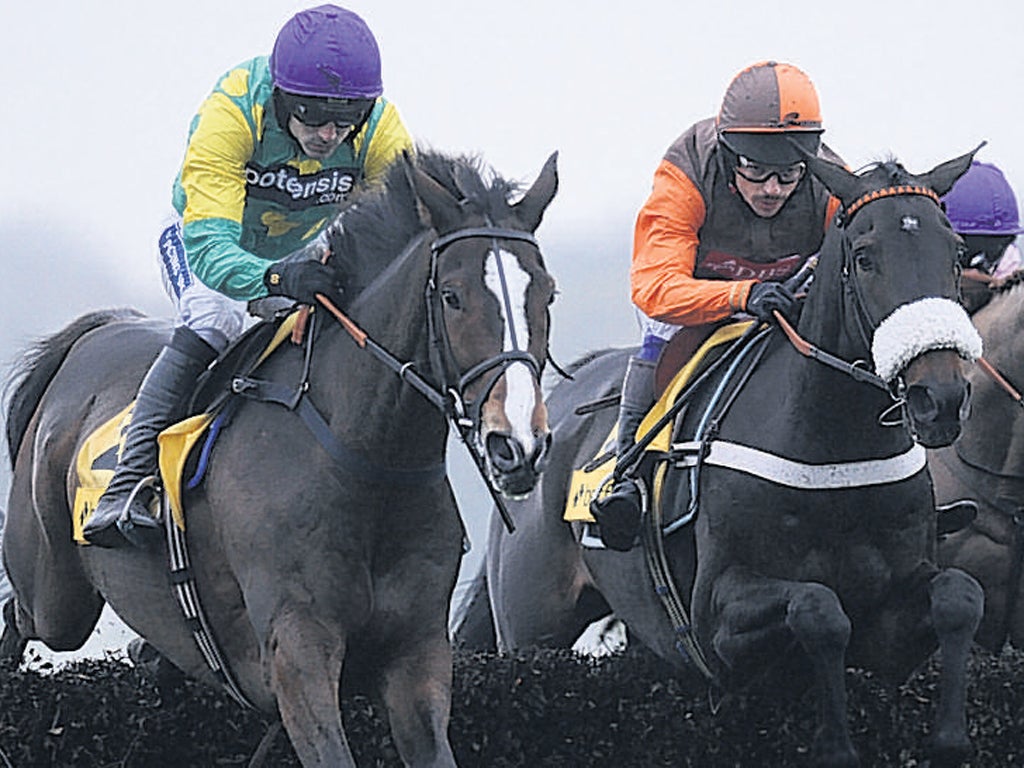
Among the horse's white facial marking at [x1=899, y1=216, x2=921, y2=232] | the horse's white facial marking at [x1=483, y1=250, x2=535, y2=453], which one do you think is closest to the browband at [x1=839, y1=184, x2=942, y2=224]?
the horse's white facial marking at [x1=899, y1=216, x2=921, y2=232]

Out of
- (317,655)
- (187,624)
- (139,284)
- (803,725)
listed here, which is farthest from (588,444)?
(139,284)

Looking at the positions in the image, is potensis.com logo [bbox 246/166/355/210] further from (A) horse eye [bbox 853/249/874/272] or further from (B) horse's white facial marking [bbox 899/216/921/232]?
(B) horse's white facial marking [bbox 899/216/921/232]

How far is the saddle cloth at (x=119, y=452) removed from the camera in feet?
16.8

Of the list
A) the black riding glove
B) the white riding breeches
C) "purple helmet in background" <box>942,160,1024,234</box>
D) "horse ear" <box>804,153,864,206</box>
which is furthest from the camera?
"purple helmet in background" <box>942,160,1024,234</box>

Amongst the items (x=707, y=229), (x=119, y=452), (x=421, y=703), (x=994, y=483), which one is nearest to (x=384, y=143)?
(x=707, y=229)

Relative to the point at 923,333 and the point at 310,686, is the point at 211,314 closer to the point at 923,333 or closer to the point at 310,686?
the point at 310,686

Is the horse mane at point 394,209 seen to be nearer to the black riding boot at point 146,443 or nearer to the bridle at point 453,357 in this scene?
the bridle at point 453,357

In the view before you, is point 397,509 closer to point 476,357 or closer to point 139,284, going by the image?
point 476,357

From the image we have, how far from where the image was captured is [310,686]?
452cm

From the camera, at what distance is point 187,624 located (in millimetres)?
5250

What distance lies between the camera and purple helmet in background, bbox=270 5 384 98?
515 centimetres

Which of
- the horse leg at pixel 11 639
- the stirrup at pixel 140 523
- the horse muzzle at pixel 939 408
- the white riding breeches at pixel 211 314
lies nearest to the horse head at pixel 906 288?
the horse muzzle at pixel 939 408

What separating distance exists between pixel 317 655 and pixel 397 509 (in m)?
0.41

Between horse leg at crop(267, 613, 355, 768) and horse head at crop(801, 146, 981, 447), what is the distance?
1516 mm
